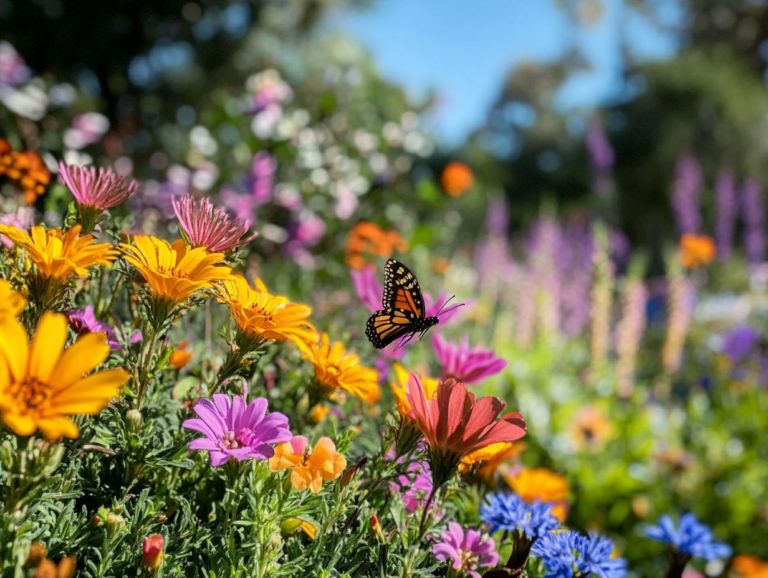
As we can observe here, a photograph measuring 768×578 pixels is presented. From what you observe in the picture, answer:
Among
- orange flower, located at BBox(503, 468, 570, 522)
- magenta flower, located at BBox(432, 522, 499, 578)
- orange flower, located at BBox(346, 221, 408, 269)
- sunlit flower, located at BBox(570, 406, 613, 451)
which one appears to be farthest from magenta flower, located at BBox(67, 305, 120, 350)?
sunlit flower, located at BBox(570, 406, 613, 451)

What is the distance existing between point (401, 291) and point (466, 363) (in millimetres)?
187

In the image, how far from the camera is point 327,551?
903mm

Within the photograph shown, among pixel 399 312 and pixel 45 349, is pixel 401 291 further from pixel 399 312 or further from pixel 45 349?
pixel 45 349

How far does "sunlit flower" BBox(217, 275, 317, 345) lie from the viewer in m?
0.90

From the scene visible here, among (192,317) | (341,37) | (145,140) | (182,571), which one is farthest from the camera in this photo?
(341,37)

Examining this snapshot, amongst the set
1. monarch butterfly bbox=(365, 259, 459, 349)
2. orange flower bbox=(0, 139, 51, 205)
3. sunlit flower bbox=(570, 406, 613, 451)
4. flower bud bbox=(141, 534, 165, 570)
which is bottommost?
flower bud bbox=(141, 534, 165, 570)

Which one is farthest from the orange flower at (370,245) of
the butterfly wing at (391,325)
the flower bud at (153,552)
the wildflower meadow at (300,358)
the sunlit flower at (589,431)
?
the flower bud at (153,552)

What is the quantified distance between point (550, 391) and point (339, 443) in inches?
116

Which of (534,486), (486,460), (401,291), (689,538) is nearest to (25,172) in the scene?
(401,291)

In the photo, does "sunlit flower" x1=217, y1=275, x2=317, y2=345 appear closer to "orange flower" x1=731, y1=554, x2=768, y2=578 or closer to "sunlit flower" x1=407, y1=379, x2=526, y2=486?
"sunlit flower" x1=407, y1=379, x2=526, y2=486

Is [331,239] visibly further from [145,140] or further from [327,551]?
[145,140]

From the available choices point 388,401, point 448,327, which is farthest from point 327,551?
point 448,327

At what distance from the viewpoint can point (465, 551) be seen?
0.95 metres

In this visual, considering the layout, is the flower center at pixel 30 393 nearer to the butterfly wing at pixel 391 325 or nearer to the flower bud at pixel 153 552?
the flower bud at pixel 153 552
